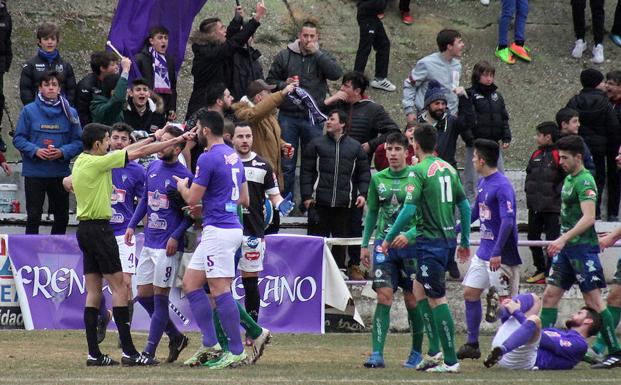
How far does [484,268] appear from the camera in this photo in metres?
14.3

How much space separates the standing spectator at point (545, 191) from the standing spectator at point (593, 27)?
5724 mm

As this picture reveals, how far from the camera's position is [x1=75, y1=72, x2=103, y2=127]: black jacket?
57.7 feet

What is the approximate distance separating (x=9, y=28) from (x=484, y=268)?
7.69 meters

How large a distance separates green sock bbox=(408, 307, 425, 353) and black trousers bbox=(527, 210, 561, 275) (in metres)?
4.66

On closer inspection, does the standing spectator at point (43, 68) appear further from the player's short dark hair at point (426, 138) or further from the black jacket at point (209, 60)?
the player's short dark hair at point (426, 138)

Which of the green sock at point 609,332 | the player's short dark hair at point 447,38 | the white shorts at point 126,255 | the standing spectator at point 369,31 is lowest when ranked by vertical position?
the green sock at point 609,332

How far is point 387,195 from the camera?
13.5 m

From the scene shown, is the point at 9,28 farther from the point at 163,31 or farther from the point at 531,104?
the point at 531,104

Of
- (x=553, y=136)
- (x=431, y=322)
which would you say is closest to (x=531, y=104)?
(x=553, y=136)

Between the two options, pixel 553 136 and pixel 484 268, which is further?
pixel 553 136

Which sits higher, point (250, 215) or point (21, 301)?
point (250, 215)

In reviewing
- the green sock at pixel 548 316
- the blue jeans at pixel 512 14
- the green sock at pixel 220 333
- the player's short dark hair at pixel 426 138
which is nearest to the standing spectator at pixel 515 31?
the blue jeans at pixel 512 14

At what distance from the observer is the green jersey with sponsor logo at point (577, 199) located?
45.8 ft

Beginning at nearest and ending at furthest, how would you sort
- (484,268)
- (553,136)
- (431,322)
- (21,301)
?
(431,322), (484,268), (21,301), (553,136)
